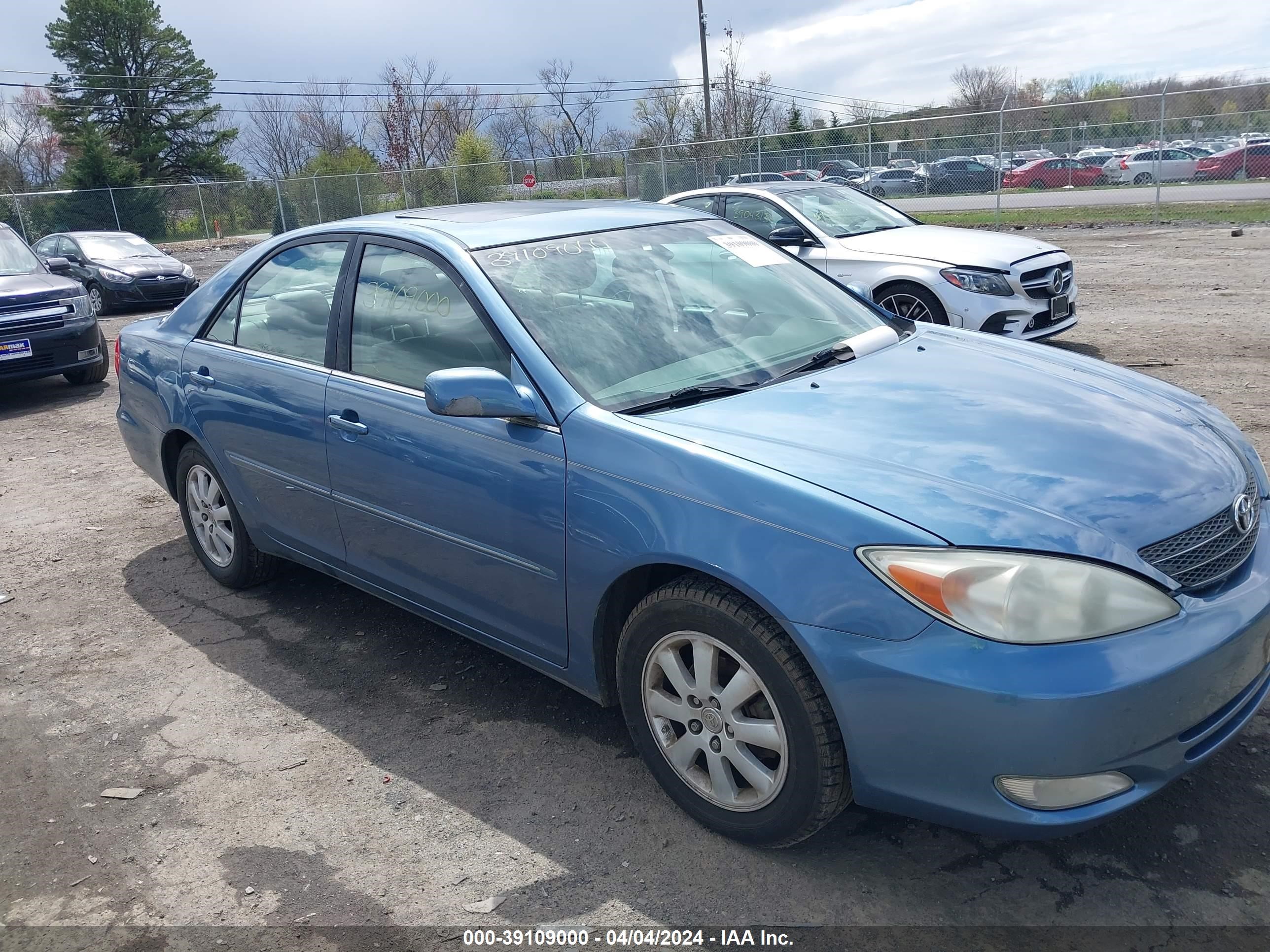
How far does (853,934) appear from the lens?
2.53 metres

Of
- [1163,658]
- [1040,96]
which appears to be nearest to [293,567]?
[1163,658]

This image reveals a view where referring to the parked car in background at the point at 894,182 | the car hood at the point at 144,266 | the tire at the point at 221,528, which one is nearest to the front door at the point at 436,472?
the tire at the point at 221,528

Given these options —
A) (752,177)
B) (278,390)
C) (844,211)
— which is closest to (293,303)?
(278,390)

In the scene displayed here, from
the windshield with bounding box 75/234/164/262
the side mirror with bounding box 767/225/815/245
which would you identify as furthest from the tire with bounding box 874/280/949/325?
the windshield with bounding box 75/234/164/262

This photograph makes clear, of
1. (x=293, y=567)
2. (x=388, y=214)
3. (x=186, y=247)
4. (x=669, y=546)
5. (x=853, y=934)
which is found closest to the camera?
(x=853, y=934)

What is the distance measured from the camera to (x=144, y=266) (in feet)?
57.8

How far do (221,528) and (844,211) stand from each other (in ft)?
21.1

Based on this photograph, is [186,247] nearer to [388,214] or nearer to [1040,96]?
[388,214]

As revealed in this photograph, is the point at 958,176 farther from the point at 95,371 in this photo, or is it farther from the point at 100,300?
the point at 95,371

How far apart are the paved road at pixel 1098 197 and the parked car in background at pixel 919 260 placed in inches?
570

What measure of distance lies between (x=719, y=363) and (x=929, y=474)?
38.4 inches

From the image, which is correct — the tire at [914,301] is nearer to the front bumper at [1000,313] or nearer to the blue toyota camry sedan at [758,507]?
the front bumper at [1000,313]

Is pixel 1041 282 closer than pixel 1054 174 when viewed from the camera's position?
Yes

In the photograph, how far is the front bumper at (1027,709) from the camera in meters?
2.28
